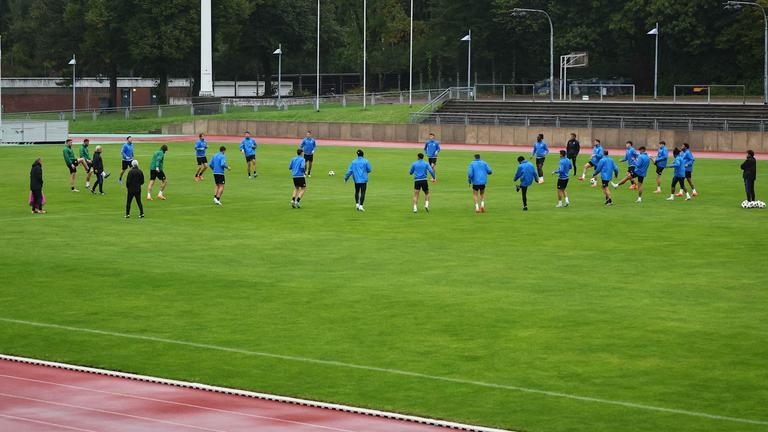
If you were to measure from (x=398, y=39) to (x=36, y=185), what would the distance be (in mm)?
84945

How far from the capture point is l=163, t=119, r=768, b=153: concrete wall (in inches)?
2437

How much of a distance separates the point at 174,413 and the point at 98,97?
110 meters

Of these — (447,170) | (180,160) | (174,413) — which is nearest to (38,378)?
(174,413)

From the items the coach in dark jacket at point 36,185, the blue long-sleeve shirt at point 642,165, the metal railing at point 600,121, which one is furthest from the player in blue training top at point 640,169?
the metal railing at point 600,121

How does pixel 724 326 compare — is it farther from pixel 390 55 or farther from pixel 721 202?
pixel 390 55

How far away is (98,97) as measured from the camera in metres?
120

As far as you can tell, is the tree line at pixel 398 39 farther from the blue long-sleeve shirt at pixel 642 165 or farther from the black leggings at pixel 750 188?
the black leggings at pixel 750 188

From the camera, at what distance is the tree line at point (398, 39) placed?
298ft

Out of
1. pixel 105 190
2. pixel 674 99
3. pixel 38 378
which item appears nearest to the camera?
pixel 38 378

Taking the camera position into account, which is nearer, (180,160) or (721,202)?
(721,202)

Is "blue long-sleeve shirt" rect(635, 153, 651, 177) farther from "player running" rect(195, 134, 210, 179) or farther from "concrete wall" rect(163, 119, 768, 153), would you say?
"concrete wall" rect(163, 119, 768, 153)

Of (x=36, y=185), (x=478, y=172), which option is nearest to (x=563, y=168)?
(x=478, y=172)

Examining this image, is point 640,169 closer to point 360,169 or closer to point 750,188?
point 750,188

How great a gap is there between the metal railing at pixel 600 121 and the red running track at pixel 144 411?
51328mm
